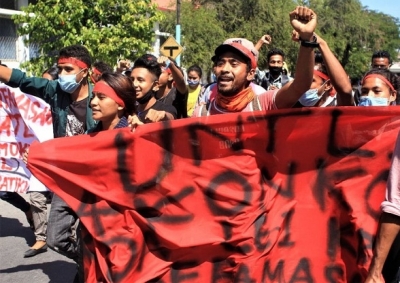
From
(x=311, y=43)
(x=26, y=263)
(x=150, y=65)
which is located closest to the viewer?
(x=311, y=43)

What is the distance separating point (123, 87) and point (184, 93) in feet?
4.19

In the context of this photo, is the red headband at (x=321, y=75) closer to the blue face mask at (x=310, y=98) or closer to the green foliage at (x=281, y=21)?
the blue face mask at (x=310, y=98)

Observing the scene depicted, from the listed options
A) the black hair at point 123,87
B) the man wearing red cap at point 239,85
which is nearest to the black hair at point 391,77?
the man wearing red cap at point 239,85

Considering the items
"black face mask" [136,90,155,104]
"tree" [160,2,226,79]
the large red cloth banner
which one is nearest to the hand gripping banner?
"black face mask" [136,90,155,104]

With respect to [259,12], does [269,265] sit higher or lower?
lower

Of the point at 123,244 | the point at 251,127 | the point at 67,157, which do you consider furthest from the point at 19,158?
the point at 251,127

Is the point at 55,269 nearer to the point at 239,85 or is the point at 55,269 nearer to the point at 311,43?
the point at 239,85

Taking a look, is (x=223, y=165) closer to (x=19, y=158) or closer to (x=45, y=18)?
(x=19, y=158)

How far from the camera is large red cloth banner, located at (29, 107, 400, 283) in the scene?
341 cm

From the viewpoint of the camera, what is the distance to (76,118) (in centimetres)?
470

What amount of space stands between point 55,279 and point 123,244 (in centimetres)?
183

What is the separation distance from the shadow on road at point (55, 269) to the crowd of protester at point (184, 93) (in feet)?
0.95

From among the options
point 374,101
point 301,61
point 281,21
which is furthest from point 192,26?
point 301,61

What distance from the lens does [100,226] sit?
3.62m
